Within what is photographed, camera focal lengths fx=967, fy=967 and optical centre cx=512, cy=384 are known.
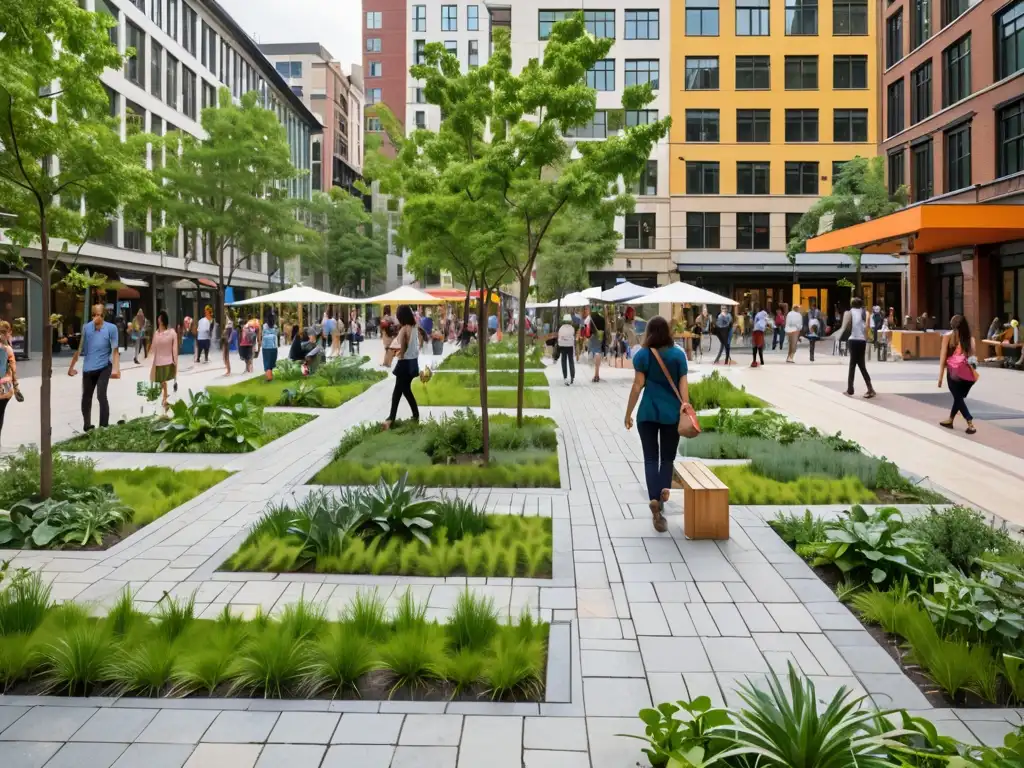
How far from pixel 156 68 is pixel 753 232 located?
33182 mm

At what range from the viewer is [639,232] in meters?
57.0

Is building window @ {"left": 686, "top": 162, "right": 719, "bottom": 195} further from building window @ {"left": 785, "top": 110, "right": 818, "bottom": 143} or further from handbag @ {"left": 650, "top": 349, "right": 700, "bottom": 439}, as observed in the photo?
handbag @ {"left": 650, "top": 349, "right": 700, "bottom": 439}

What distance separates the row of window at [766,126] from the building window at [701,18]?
477 cm

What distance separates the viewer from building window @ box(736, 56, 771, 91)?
5609cm

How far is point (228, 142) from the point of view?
44250 millimetres

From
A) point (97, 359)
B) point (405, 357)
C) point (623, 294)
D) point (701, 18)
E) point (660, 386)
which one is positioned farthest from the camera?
point (701, 18)

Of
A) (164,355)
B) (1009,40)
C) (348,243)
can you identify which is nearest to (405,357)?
(164,355)

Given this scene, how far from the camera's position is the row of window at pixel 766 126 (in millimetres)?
56125

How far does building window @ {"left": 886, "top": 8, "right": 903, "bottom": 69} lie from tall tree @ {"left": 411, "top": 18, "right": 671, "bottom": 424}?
32375 millimetres

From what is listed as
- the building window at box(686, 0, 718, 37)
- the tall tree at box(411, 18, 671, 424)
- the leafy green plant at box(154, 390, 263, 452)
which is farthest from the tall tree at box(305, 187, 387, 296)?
the tall tree at box(411, 18, 671, 424)

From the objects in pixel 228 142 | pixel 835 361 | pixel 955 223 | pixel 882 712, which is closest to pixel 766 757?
pixel 882 712

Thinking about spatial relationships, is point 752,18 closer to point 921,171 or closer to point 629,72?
point 629,72

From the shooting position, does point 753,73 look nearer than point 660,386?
No

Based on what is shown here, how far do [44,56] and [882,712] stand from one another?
816cm
